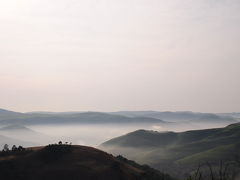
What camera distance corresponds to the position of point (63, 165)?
65688 millimetres

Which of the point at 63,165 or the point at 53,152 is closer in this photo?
the point at 63,165

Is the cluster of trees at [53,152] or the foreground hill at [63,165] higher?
the cluster of trees at [53,152]

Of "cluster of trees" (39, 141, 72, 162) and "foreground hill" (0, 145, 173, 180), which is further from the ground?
"cluster of trees" (39, 141, 72, 162)

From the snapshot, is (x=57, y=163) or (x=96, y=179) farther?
(x=57, y=163)

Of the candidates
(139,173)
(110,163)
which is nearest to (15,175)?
(110,163)

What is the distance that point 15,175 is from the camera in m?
60.9

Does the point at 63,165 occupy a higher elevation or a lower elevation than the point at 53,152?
lower

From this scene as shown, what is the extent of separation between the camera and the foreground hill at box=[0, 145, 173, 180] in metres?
61.7

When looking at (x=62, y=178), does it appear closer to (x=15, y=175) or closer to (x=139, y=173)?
(x=15, y=175)

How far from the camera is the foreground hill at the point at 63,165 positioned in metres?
61.7

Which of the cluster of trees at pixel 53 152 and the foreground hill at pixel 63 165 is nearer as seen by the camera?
the foreground hill at pixel 63 165

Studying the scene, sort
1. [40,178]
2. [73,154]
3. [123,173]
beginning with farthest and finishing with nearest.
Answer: [73,154], [123,173], [40,178]

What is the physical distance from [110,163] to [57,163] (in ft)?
35.6

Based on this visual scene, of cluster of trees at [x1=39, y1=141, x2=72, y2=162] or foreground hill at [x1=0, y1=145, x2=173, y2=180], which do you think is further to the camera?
cluster of trees at [x1=39, y1=141, x2=72, y2=162]
